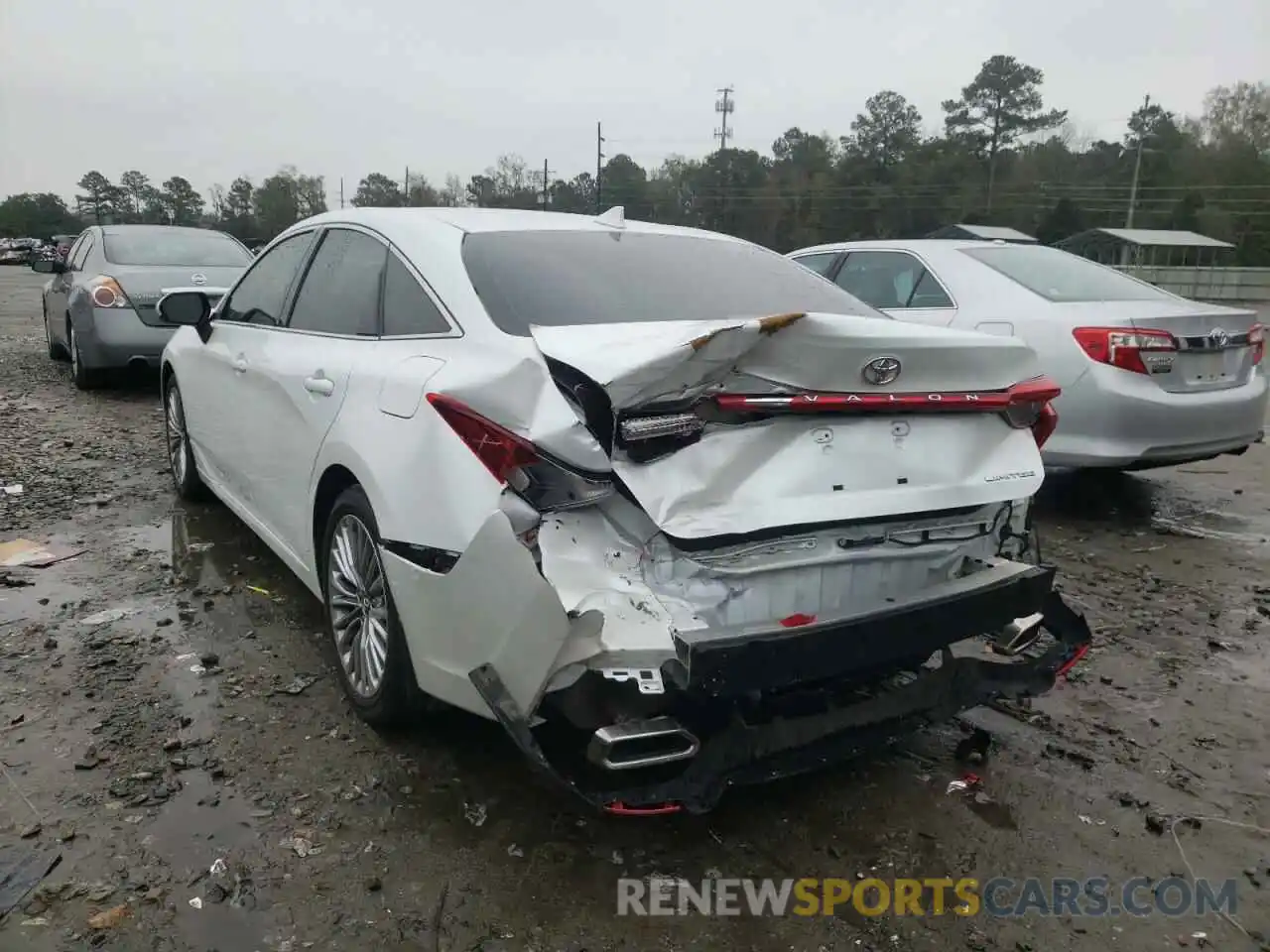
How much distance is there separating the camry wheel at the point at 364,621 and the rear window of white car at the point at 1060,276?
4386mm

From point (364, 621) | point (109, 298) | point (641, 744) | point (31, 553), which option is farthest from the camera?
point (109, 298)

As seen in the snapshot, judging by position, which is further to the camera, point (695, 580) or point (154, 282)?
point (154, 282)

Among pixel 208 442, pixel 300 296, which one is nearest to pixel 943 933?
pixel 300 296

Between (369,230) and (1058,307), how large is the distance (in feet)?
12.9

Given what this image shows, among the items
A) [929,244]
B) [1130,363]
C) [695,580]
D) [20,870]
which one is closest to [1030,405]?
[695,580]

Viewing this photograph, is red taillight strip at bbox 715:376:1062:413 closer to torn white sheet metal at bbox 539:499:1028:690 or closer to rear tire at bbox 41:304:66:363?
torn white sheet metal at bbox 539:499:1028:690

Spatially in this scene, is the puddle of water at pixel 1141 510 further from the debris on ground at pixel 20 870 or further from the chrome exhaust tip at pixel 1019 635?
the debris on ground at pixel 20 870

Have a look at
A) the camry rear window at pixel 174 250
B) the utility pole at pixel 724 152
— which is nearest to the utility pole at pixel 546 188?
the utility pole at pixel 724 152

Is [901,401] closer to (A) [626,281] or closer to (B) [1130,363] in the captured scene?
(A) [626,281]

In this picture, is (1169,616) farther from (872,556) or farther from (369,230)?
(369,230)

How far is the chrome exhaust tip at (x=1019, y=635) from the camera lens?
9.27 feet

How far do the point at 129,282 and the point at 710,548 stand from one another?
27.5ft

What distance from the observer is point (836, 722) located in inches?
95.5

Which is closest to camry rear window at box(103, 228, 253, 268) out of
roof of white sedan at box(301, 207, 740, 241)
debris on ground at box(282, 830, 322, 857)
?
roof of white sedan at box(301, 207, 740, 241)
